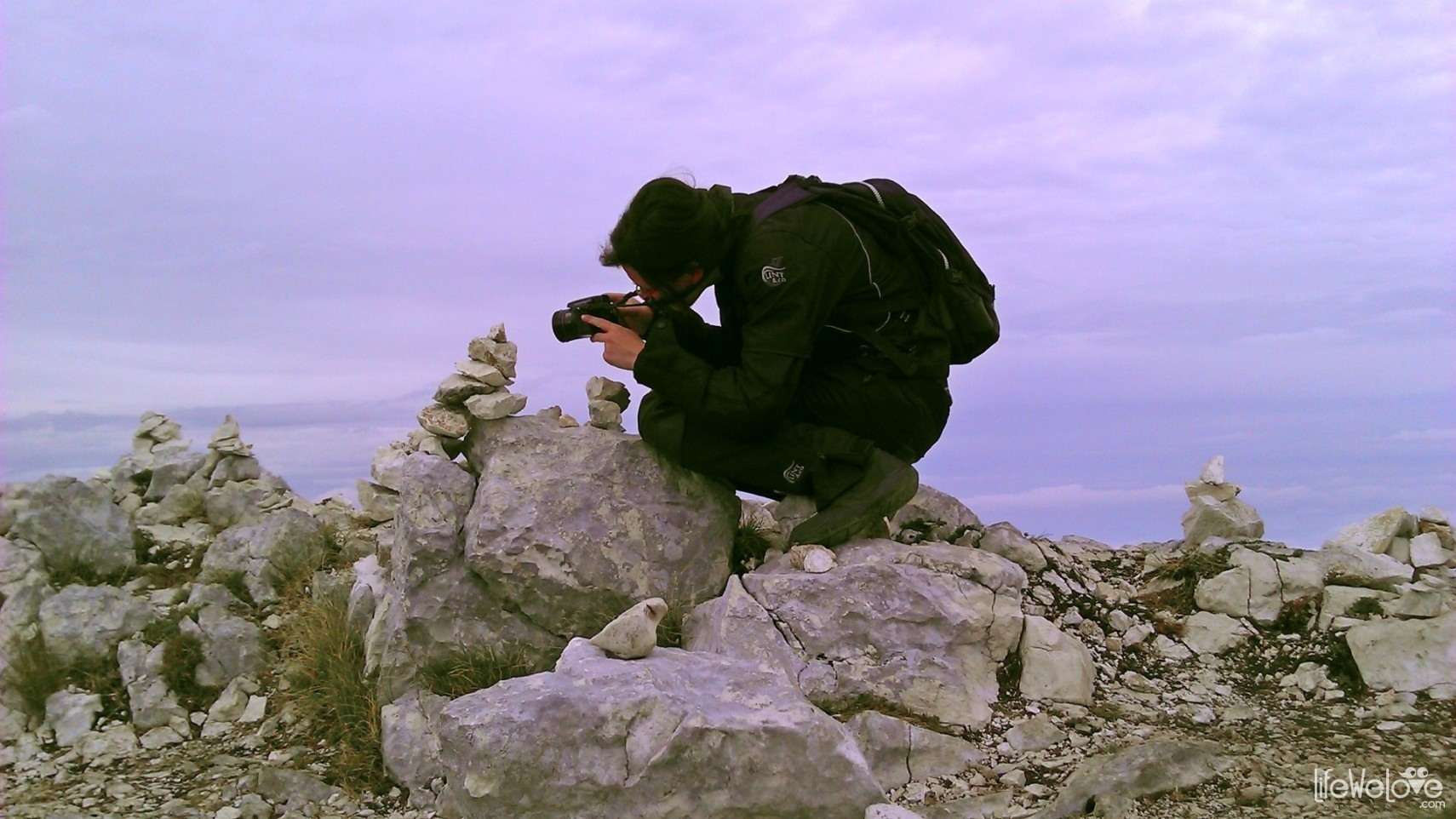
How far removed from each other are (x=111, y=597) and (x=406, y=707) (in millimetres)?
3754

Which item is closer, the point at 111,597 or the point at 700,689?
the point at 700,689

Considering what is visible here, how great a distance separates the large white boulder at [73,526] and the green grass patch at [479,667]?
4740 millimetres

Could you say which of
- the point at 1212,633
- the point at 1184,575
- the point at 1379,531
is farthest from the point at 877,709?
the point at 1379,531

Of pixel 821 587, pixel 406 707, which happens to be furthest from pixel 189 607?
pixel 821 587

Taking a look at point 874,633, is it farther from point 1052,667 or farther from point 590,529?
point 590,529

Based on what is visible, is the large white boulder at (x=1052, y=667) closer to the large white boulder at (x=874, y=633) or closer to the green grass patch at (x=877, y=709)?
the large white boulder at (x=874, y=633)

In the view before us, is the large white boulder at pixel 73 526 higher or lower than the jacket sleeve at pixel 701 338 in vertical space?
lower

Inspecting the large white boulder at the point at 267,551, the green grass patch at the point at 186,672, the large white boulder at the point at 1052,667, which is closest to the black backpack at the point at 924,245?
the large white boulder at the point at 1052,667

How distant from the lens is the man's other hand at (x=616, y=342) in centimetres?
804

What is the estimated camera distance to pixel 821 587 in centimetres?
779

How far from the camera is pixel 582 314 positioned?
8320 millimetres

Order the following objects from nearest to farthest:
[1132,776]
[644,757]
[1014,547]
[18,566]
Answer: [644,757] → [1132,776] → [1014,547] → [18,566]

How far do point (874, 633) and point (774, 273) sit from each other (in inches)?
91.4

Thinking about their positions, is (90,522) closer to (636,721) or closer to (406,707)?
(406,707)
